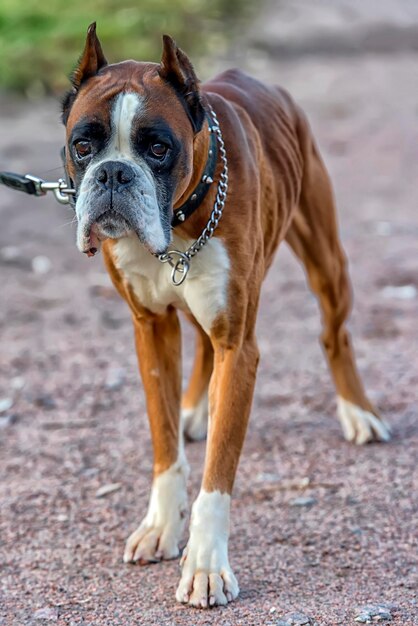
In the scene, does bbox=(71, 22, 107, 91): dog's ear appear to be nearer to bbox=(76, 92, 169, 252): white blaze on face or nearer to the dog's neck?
bbox=(76, 92, 169, 252): white blaze on face

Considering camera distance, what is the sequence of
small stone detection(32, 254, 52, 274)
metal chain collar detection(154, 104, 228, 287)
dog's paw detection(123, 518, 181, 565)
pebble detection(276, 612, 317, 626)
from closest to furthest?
pebble detection(276, 612, 317, 626) < metal chain collar detection(154, 104, 228, 287) < dog's paw detection(123, 518, 181, 565) < small stone detection(32, 254, 52, 274)

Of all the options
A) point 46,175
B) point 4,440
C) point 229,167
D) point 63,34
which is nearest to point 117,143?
point 229,167

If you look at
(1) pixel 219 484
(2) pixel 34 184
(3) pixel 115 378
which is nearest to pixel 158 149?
(2) pixel 34 184

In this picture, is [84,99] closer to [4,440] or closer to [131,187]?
[131,187]

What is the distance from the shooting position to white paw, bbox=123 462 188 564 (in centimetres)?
378

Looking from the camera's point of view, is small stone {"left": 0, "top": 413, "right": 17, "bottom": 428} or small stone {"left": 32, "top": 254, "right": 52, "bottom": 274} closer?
small stone {"left": 0, "top": 413, "right": 17, "bottom": 428}

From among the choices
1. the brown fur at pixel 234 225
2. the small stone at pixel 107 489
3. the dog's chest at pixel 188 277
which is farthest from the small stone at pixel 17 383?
the dog's chest at pixel 188 277

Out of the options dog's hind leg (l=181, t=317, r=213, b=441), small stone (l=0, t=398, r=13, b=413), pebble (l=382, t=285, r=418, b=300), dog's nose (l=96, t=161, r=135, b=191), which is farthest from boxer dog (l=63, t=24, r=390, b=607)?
pebble (l=382, t=285, r=418, b=300)

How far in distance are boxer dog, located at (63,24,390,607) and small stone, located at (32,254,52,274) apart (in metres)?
2.89

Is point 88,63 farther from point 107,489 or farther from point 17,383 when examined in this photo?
point 17,383

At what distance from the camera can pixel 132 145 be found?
3.15m

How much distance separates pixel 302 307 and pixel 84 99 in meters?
3.40

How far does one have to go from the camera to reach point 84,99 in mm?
3229

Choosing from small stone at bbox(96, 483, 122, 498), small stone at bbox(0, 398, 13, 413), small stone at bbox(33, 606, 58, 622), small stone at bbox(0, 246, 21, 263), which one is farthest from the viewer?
small stone at bbox(0, 246, 21, 263)
